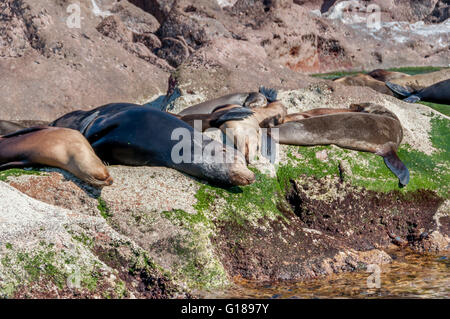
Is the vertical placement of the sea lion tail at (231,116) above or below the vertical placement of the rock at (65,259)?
above

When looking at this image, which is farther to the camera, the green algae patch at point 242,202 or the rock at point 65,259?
the green algae patch at point 242,202

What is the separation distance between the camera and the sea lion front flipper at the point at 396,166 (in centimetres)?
550

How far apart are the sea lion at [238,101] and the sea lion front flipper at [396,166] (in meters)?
1.93

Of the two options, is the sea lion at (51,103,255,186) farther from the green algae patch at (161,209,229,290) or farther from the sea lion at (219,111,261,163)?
the green algae patch at (161,209,229,290)

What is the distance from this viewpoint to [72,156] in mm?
4457

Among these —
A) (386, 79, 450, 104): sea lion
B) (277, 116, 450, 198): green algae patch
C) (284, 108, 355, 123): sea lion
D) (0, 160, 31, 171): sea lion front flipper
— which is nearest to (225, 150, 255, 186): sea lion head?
(277, 116, 450, 198): green algae patch

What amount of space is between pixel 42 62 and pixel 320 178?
6.37m

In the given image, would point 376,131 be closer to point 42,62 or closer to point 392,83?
point 392,83

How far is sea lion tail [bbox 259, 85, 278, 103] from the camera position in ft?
24.7

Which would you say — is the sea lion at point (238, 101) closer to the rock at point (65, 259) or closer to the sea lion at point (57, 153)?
the sea lion at point (57, 153)

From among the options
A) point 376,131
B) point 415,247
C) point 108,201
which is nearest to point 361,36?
point 376,131

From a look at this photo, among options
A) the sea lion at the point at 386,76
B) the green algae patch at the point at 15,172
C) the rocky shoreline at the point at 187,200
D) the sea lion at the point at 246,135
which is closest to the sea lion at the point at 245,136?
the sea lion at the point at 246,135

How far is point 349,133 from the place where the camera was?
5.93 metres

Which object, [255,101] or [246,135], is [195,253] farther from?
[255,101]
